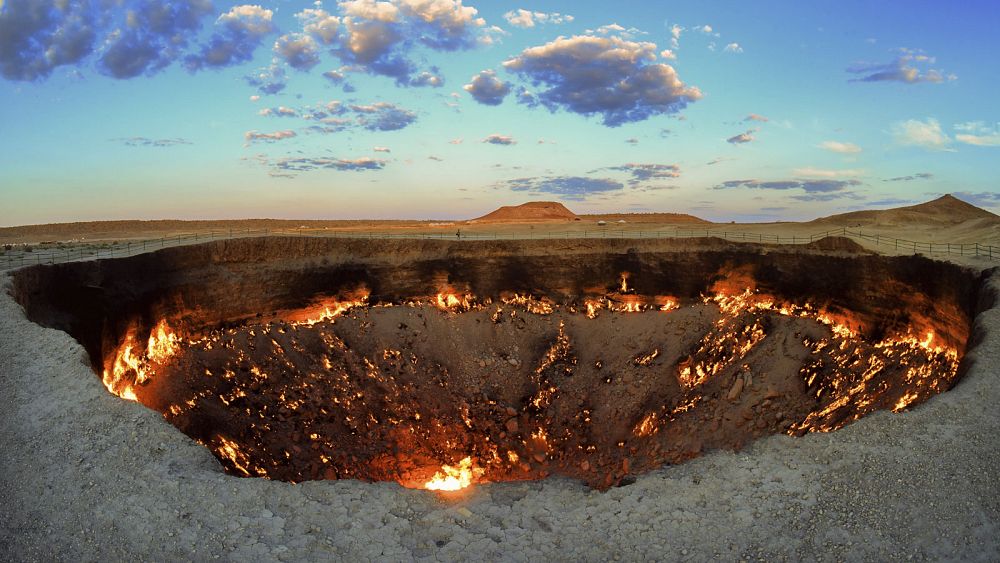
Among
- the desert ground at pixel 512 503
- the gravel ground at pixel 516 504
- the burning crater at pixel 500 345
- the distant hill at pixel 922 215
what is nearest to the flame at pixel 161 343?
the burning crater at pixel 500 345

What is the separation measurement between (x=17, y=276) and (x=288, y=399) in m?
11.2

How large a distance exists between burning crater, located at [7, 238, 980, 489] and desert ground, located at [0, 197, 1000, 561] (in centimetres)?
823

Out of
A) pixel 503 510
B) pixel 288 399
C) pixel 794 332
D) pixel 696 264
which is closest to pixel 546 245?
pixel 696 264

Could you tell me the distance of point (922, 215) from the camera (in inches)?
2375

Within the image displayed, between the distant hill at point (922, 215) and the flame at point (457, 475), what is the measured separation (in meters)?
52.2

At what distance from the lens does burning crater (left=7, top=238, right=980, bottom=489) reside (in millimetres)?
23172

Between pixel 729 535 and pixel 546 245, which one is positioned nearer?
pixel 729 535

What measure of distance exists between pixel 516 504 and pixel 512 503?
→ 0.12 m

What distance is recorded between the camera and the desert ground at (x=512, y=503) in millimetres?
9688

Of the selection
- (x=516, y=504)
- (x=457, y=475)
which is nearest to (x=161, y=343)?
(x=457, y=475)

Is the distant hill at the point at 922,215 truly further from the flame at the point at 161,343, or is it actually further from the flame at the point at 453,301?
the flame at the point at 161,343

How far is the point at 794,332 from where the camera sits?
28.9 m

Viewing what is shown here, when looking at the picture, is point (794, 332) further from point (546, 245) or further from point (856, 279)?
point (546, 245)

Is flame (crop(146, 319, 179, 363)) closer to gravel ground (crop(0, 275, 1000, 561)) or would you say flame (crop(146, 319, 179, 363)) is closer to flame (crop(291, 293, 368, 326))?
flame (crop(291, 293, 368, 326))
